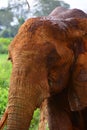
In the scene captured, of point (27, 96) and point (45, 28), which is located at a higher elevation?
point (45, 28)

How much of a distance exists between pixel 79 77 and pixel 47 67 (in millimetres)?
322

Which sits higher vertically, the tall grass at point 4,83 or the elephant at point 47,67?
the elephant at point 47,67

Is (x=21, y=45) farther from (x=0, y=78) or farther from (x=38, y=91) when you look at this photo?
(x=0, y=78)

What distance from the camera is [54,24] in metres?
3.15

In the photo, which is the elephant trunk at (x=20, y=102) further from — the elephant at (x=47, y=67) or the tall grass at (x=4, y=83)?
the tall grass at (x=4, y=83)

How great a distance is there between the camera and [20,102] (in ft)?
9.11

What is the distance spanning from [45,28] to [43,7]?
13496 mm

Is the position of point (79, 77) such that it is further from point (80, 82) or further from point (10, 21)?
point (10, 21)

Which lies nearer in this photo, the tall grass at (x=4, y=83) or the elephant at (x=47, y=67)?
the elephant at (x=47, y=67)

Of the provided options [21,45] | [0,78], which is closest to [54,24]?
[21,45]

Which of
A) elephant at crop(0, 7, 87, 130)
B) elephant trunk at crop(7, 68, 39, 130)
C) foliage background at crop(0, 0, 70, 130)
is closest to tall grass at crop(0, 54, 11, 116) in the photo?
foliage background at crop(0, 0, 70, 130)

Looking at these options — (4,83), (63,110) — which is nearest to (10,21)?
(4,83)

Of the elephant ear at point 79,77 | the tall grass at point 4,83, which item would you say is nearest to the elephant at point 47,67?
the elephant ear at point 79,77

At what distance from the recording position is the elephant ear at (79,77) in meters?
3.23
